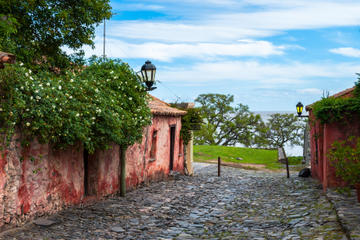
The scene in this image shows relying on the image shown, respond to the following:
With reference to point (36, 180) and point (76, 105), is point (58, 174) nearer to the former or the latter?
point (36, 180)

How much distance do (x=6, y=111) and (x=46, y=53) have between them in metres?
4.57

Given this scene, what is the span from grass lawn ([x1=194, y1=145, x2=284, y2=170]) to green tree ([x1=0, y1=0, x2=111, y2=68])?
15.6 m

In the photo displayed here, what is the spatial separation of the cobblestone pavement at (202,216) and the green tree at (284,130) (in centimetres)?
2579

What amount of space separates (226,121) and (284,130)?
268 inches

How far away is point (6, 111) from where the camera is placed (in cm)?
709

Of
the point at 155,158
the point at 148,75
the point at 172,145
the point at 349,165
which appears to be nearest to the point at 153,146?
the point at 155,158

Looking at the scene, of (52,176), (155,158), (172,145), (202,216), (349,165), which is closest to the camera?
(52,176)

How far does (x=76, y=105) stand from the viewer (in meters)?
8.52

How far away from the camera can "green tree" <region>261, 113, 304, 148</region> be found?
130ft

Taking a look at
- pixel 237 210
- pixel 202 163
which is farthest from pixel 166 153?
pixel 202 163

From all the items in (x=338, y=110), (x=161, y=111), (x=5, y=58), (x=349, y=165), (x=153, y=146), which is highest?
(x=5, y=58)

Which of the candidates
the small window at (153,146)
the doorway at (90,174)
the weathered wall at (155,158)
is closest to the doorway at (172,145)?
the weathered wall at (155,158)

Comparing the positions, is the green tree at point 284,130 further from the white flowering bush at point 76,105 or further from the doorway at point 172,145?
the white flowering bush at point 76,105

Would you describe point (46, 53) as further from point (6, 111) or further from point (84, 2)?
point (6, 111)
